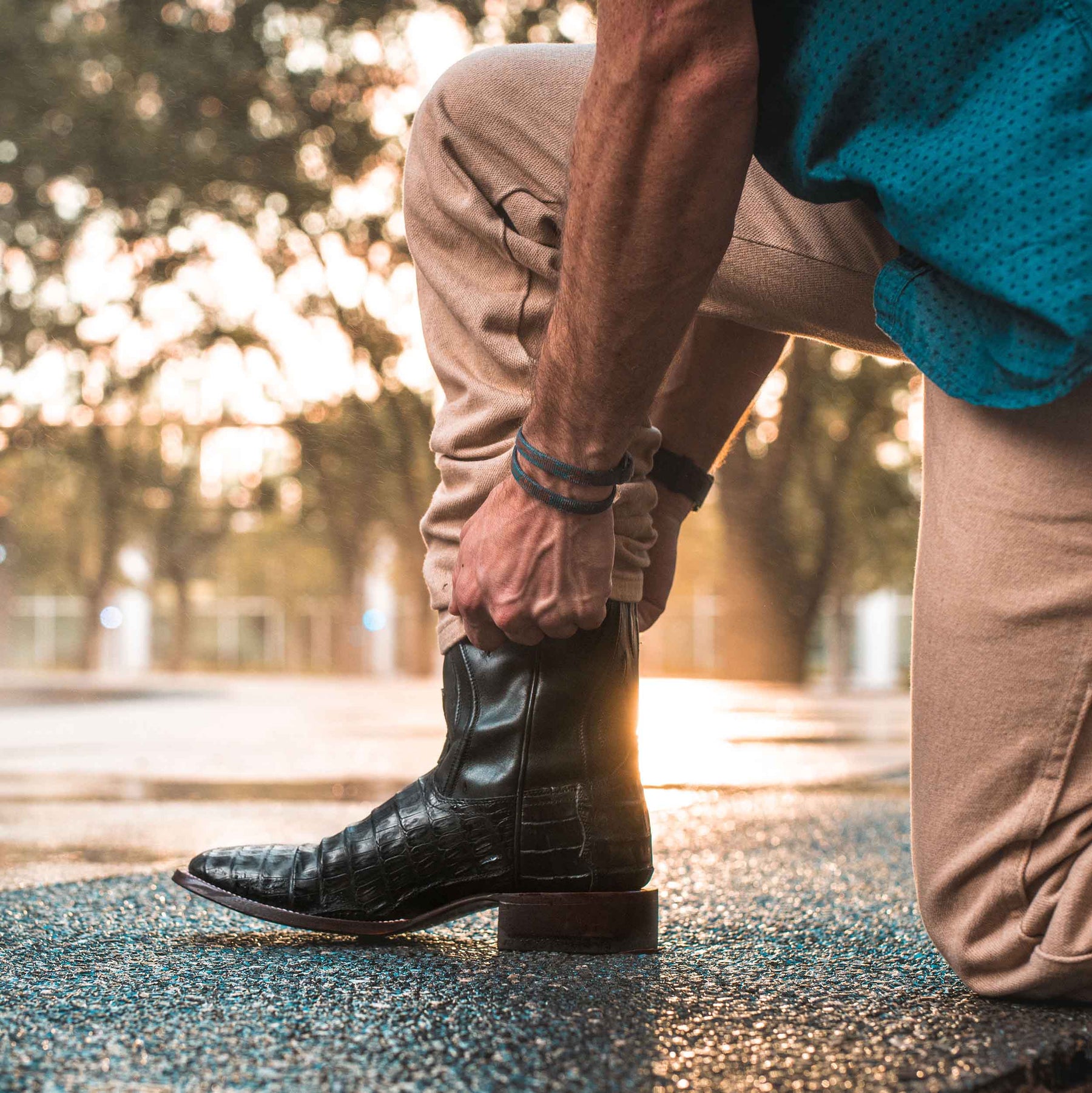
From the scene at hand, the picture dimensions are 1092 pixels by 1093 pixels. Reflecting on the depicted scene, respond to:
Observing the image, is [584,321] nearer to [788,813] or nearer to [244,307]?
[788,813]

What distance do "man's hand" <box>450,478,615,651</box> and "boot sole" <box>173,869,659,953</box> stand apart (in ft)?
0.91

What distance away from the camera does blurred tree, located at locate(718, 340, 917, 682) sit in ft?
59.4

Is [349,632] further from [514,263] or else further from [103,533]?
[514,263]

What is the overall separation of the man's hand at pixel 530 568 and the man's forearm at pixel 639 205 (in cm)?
7

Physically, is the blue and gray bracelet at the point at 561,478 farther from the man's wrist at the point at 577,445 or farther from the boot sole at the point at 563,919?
the boot sole at the point at 563,919

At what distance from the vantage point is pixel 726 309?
1.61 m

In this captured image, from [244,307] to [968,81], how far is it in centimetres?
1923

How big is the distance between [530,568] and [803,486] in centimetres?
2164

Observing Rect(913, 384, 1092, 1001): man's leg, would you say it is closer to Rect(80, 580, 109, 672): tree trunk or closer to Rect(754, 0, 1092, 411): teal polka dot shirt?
Rect(754, 0, 1092, 411): teal polka dot shirt

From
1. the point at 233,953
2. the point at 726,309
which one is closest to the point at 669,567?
the point at 726,309

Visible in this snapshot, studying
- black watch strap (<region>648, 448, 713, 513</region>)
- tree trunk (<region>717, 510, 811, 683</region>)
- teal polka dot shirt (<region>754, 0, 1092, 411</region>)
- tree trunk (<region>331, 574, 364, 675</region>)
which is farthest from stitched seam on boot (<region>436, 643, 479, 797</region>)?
tree trunk (<region>331, 574, 364, 675</region>)

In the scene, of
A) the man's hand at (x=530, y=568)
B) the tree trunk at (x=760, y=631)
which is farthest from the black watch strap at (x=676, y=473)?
the tree trunk at (x=760, y=631)

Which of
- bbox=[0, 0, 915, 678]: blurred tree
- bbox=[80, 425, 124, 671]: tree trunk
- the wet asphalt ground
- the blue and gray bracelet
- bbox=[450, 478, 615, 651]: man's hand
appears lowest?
the wet asphalt ground

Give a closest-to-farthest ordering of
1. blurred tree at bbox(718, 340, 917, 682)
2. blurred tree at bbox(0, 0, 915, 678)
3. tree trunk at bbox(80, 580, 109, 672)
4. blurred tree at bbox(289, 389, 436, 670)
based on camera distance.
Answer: blurred tree at bbox(0, 0, 915, 678)
blurred tree at bbox(718, 340, 917, 682)
blurred tree at bbox(289, 389, 436, 670)
tree trunk at bbox(80, 580, 109, 672)
